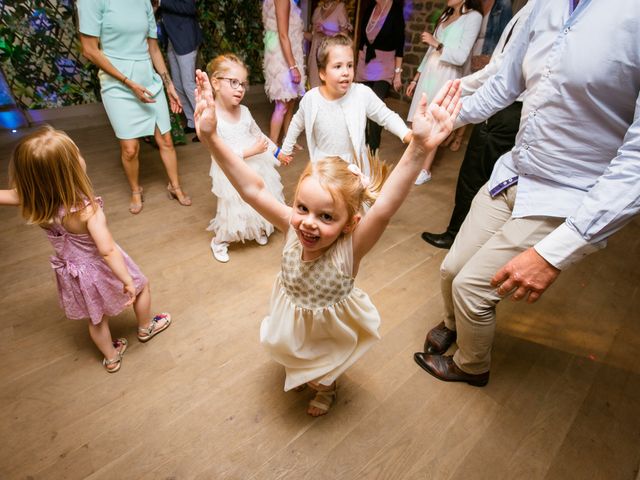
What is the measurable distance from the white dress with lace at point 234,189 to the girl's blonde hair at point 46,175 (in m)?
0.99

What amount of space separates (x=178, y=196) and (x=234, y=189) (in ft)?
2.76

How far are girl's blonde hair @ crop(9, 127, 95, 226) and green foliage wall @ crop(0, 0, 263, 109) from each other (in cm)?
389

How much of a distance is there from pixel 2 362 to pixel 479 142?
2.87 m

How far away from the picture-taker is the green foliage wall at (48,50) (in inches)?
147

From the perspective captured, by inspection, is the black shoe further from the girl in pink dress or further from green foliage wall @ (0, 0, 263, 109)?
green foliage wall @ (0, 0, 263, 109)

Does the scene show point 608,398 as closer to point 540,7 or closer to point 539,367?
point 539,367

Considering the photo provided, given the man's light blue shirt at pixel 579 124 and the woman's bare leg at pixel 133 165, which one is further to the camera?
the woman's bare leg at pixel 133 165

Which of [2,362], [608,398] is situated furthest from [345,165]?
[2,362]

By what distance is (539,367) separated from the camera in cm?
179

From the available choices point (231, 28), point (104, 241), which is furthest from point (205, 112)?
point (231, 28)

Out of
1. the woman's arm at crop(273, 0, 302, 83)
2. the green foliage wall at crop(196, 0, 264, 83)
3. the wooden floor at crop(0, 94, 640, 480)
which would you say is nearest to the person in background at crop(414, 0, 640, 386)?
the wooden floor at crop(0, 94, 640, 480)

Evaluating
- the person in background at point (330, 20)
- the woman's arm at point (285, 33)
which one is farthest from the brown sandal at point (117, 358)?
the person in background at point (330, 20)

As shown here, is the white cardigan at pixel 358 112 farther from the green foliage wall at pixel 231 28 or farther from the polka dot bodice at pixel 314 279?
the green foliage wall at pixel 231 28

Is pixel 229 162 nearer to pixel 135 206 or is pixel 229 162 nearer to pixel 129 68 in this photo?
pixel 129 68
